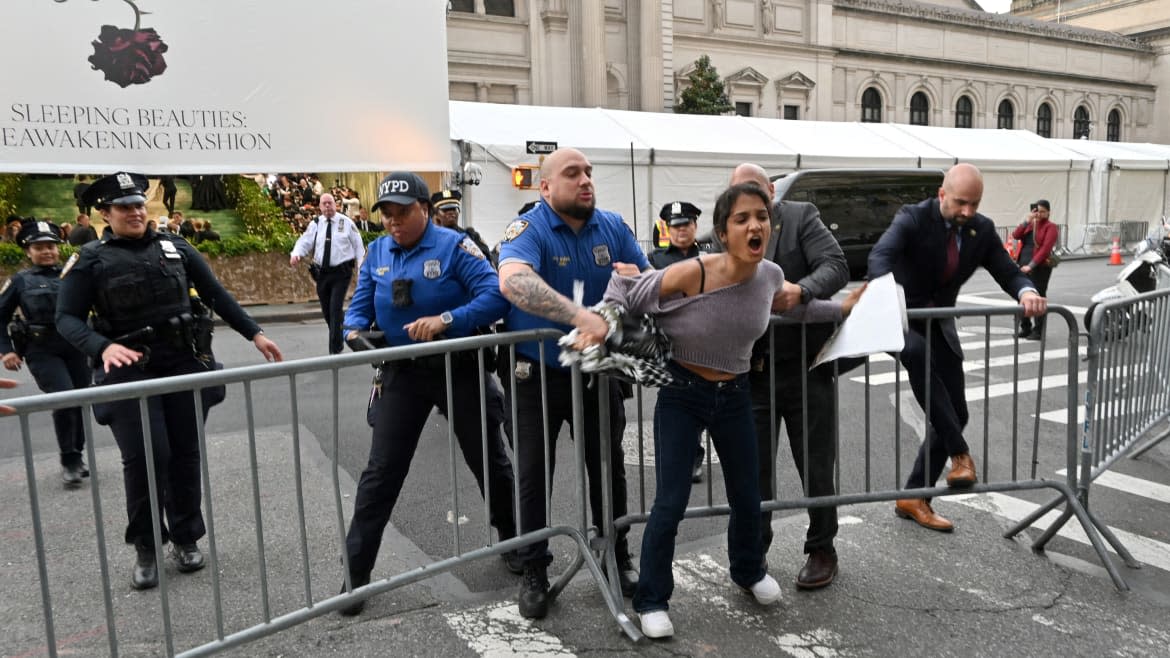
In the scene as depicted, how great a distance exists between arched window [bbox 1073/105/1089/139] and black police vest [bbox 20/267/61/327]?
66641 mm

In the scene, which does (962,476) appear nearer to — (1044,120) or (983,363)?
(983,363)

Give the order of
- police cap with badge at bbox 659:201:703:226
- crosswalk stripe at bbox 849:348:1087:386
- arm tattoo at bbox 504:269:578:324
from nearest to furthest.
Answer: arm tattoo at bbox 504:269:578:324 < police cap with badge at bbox 659:201:703:226 < crosswalk stripe at bbox 849:348:1087:386

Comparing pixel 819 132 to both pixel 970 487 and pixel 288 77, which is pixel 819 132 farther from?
pixel 970 487

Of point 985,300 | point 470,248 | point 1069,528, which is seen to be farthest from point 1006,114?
point 470,248

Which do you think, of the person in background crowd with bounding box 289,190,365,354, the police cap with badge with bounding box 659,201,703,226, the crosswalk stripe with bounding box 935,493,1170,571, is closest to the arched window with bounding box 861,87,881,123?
the person in background crowd with bounding box 289,190,365,354

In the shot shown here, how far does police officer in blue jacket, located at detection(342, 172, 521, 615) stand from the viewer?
3607 mm

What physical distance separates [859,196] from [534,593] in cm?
1421

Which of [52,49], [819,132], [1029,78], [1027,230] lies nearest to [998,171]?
[819,132]

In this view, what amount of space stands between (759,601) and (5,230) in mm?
17263

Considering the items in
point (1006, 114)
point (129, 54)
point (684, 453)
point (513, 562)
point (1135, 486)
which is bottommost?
point (1135, 486)

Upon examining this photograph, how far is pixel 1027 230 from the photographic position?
1213 centimetres

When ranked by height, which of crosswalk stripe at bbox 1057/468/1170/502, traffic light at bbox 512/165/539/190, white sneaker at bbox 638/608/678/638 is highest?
traffic light at bbox 512/165/539/190

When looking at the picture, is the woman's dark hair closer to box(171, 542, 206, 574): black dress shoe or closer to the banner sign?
box(171, 542, 206, 574): black dress shoe

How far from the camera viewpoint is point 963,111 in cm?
5422
